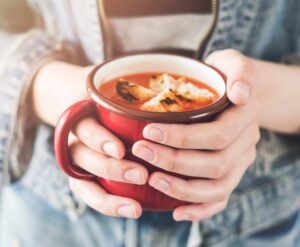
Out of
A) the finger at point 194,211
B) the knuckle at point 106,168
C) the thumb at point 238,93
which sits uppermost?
the thumb at point 238,93

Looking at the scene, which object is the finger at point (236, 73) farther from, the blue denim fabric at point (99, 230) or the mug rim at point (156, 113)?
the blue denim fabric at point (99, 230)

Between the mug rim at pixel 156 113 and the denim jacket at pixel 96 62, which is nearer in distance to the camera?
the mug rim at pixel 156 113

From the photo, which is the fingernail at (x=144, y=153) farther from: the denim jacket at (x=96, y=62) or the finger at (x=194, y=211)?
the denim jacket at (x=96, y=62)

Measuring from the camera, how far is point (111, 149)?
0.37 m

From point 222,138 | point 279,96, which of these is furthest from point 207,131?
point 279,96

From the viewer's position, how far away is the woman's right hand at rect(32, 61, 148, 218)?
1.23 ft

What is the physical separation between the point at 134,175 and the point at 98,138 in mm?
44

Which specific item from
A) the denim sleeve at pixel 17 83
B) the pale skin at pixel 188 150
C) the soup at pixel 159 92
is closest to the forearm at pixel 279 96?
the pale skin at pixel 188 150

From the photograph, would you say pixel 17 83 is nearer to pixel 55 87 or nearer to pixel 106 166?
pixel 55 87

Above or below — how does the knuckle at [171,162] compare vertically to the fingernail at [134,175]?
above

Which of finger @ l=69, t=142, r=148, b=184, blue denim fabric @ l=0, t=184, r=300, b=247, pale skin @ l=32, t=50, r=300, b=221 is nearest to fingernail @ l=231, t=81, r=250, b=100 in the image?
pale skin @ l=32, t=50, r=300, b=221

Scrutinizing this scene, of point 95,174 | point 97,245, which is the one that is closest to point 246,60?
point 95,174

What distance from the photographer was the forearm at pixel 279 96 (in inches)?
19.7

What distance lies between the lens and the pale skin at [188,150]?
0.36 meters
